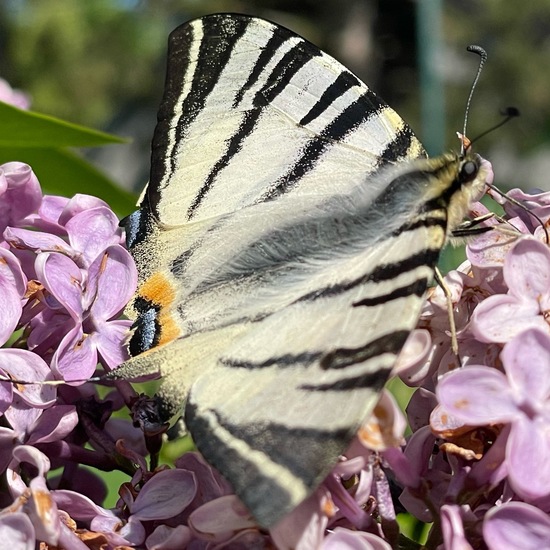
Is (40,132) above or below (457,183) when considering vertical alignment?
below

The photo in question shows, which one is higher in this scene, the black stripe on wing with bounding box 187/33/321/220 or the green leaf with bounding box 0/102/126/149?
the black stripe on wing with bounding box 187/33/321/220

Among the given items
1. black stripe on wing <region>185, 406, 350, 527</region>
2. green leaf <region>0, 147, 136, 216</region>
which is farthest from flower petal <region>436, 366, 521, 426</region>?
green leaf <region>0, 147, 136, 216</region>

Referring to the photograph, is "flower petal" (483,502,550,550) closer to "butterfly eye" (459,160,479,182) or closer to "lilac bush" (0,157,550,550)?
"lilac bush" (0,157,550,550)

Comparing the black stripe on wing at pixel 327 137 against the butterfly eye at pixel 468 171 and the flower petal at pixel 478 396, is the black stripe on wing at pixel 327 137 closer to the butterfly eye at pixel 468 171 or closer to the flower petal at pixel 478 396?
the butterfly eye at pixel 468 171

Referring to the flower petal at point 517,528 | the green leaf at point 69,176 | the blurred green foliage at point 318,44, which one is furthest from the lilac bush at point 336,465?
the blurred green foliage at point 318,44

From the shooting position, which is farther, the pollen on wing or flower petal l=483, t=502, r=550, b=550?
the pollen on wing

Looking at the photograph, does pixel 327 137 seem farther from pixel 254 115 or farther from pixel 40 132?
pixel 40 132

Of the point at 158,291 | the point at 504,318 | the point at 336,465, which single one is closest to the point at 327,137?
the point at 158,291
